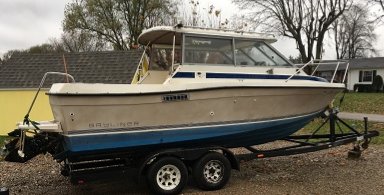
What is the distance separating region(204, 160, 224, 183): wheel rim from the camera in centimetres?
644

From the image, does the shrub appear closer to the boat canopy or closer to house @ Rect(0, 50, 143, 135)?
house @ Rect(0, 50, 143, 135)

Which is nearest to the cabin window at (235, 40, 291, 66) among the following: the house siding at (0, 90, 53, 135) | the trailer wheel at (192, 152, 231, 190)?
the trailer wheel at (192, 152, 231, 190)

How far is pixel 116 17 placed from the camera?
33438 millimetres

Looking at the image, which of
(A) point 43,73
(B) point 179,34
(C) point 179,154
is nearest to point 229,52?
(B) point 179,34

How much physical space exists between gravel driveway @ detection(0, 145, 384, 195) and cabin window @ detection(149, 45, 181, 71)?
214 centimetres

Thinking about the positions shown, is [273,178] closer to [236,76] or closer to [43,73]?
[236,76]

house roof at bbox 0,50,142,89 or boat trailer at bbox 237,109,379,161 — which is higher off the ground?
house roof at bbox 0,50,142,89

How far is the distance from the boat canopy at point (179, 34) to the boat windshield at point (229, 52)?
0.08 meters

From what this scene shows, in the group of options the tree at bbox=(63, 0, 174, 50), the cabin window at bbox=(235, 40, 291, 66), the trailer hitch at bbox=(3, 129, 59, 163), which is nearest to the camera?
the trailer hitch at bbox=(3, 129, 59, 163)

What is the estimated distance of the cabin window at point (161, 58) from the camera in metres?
7.55

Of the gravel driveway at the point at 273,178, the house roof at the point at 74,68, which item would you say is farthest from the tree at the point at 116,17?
the gravel driveway at the point at 273,178

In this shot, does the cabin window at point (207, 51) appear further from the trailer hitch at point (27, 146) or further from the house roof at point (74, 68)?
the house roof at point (74, 68)

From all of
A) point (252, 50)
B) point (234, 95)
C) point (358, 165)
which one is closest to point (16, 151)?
point (234, 95)

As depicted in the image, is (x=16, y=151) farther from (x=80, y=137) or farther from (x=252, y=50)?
(x=252, y=50)
